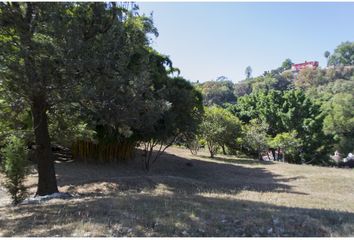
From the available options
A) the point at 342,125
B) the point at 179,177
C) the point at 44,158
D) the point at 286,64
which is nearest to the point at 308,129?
the point at 342,125

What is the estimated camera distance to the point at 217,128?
99.6ft

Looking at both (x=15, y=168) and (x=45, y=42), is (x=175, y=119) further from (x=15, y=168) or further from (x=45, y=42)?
(x=45, y=42)

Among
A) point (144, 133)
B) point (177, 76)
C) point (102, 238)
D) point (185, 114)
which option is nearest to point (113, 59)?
point (102, 238)

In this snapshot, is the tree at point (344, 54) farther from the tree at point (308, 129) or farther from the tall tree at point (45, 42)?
the tall tree at point (45, 42)

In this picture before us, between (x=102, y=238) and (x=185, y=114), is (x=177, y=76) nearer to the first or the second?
(x=185, y=114)

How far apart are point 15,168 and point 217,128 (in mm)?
22080

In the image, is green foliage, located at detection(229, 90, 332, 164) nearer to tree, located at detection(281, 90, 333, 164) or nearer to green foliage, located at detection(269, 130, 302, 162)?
tree, located at detection(281, 90, 333, 164)

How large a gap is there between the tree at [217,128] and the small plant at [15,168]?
20521 mm

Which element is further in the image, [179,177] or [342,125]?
[342,125]

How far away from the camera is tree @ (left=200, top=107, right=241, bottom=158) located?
30172 millimetres

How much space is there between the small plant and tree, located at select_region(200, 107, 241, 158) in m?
20.5

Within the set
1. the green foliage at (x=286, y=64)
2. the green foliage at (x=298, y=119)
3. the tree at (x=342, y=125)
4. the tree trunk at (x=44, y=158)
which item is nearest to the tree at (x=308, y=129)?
the green foliage at (x=298, y=119)

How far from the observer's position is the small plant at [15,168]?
9.70m

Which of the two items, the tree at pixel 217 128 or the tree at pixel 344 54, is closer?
the tree at pixel 217 128
